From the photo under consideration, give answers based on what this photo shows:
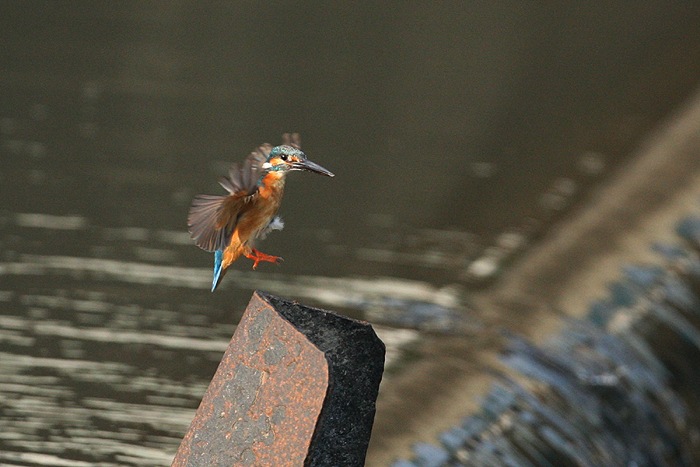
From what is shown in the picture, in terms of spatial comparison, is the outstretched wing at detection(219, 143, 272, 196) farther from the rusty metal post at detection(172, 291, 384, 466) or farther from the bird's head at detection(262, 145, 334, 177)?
the rusty metal post at detection(172, 291, 384, 466)

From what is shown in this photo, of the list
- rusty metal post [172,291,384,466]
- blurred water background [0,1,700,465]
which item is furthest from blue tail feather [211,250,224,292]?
blurred water background [0,1,700,465]

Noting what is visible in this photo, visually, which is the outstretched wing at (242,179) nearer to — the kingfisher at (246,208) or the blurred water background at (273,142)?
the kingfisher at (246,208)

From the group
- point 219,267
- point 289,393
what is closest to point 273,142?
point 219,267

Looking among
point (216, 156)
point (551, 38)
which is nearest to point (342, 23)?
point (551, 38)

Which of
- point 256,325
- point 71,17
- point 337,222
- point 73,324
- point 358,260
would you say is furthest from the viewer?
point 71,17

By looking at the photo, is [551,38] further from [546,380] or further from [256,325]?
[256,325]

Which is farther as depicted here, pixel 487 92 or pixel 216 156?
pixel 487 92

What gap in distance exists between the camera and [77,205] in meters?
8.51

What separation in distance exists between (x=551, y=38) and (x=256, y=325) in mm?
12032

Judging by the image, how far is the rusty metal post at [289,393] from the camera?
314 centimetres

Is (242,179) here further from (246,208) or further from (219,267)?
(219,267)

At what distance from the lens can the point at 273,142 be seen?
33.1ft

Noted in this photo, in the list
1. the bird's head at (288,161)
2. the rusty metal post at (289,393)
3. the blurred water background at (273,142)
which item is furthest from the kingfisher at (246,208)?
the blurred water background at (273,142)

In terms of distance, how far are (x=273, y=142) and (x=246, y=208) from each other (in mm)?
6888
